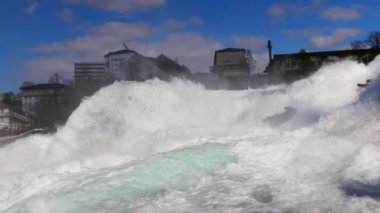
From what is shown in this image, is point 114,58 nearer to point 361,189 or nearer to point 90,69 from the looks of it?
point 90,69

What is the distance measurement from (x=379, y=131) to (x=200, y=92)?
9668mm

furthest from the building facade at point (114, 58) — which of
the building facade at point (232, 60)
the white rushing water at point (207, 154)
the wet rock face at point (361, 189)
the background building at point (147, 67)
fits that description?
the wet rock face at point (361, 189)

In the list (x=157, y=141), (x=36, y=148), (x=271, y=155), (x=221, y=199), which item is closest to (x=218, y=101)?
(x=157, y=141)

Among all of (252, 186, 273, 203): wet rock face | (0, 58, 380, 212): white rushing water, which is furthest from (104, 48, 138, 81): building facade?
→ (252, 186, 273, 203): wet rock face

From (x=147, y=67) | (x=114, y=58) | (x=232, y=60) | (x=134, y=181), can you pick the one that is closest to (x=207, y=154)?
(x=134, y=181)

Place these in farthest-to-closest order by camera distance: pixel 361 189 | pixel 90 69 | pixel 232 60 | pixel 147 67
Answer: pixel 90 69, pixel 232 60, pixel 147 67, pixel 361 189

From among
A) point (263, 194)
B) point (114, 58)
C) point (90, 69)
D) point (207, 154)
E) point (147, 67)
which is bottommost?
point (263, 194)

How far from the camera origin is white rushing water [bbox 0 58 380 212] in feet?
22.7

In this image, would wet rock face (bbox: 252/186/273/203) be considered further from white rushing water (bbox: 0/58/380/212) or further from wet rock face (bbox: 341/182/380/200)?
wet rock face (bbox: 341/182/380/200)

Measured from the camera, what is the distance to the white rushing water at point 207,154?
22.7ft

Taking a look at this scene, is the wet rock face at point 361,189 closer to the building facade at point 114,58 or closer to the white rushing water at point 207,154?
the white rushing water at point 207,154

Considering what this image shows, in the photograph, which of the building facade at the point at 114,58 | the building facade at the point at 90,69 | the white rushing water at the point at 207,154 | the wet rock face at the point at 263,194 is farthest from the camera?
the building facade at the point at 114,58

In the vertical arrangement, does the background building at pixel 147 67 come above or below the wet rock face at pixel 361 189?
above

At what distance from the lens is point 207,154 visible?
9.73 m
